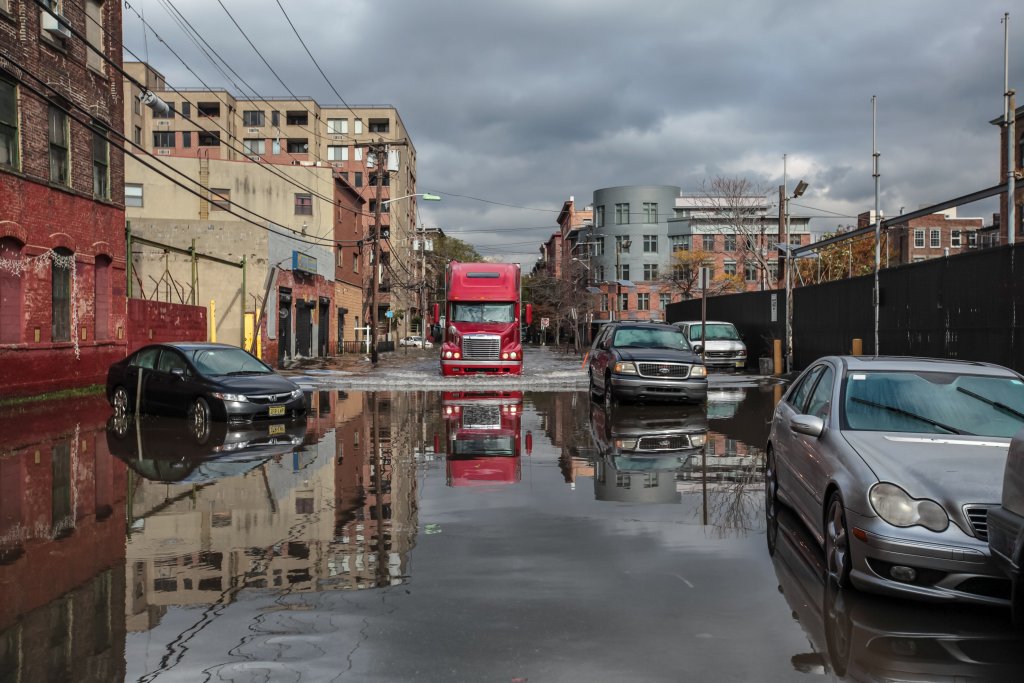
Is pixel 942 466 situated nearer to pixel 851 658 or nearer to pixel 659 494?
pixel 851 658

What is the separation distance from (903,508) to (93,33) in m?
25.8

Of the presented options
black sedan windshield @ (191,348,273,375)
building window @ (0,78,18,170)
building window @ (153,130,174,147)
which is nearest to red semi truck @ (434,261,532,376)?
black sedan windshield @ (191,348,273,375)

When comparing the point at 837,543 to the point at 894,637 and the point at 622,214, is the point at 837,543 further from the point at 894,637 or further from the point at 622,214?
the point at 622,214

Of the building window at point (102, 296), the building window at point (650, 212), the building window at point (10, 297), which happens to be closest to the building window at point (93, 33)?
the building window at point (102, 296)

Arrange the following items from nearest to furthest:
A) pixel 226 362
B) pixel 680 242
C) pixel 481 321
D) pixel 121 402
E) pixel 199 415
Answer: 1. pixel 199 415
2. pixel 226 362
3. pixel 121 402
4. pixel 481 321
5. pixel 680 242

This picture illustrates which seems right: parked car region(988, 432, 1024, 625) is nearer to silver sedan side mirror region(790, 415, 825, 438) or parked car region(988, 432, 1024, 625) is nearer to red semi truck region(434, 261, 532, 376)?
silver sedan side mirror region(790, 415, 825, 438)

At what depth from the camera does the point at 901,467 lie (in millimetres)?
5613

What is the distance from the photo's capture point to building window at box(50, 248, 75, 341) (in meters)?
22.4

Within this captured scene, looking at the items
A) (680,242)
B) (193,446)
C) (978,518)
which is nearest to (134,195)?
(193,446)

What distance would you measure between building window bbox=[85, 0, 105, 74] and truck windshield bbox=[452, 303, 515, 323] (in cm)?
1196

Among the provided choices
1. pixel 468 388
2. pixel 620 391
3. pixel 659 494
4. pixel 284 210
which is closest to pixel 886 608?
pixel 659 494

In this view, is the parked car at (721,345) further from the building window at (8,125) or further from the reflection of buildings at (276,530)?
the reflection of buildings at (276,530)

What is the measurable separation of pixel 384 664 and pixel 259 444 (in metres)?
9.28

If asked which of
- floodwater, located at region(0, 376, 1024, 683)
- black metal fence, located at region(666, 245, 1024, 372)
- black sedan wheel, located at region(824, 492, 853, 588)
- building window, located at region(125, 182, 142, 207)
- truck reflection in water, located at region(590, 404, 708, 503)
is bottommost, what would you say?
floodwater, located at region(0, 376, 1024, 683)
